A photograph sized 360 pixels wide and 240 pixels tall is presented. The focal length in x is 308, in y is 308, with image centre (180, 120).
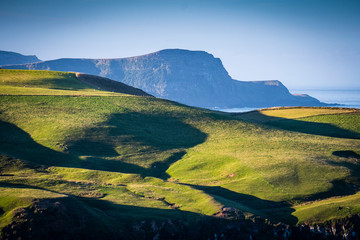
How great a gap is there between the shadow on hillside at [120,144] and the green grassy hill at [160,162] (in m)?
0.23

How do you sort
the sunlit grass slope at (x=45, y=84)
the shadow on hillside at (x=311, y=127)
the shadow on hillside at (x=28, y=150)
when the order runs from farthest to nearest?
the sunlit grass slope at (x=45, y=84), the shadow on hillside at (x=311, y=127), the shadow on hillside at (x=28, y=150)

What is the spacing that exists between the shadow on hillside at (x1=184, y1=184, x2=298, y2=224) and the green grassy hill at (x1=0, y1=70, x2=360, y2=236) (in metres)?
0.15

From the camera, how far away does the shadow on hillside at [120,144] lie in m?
54.0

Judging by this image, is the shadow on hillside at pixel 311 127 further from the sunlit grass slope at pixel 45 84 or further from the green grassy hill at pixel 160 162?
the sunlit grass slope at pixel 45 84

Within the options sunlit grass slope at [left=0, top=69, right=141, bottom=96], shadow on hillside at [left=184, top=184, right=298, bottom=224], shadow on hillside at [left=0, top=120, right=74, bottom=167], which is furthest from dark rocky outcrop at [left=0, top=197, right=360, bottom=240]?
sunlit grass slope at [left=0, top=69, right=141, bottom=96]

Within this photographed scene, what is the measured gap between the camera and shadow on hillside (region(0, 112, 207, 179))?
177 ft

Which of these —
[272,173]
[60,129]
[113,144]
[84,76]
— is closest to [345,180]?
[272,173]

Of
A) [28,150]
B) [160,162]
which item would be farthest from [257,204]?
[28,150]

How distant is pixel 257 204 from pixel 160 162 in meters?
22.3

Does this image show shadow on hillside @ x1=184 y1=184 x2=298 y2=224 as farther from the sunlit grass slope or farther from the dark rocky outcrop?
the sunlit grass slope

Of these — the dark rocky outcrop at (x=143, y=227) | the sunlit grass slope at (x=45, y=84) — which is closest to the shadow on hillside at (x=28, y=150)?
the dark rocky outcrop at (x=143, y=227)

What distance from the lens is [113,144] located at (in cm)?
6209

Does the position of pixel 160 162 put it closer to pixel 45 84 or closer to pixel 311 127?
pixel 311 127

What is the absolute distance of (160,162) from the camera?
192 ft
